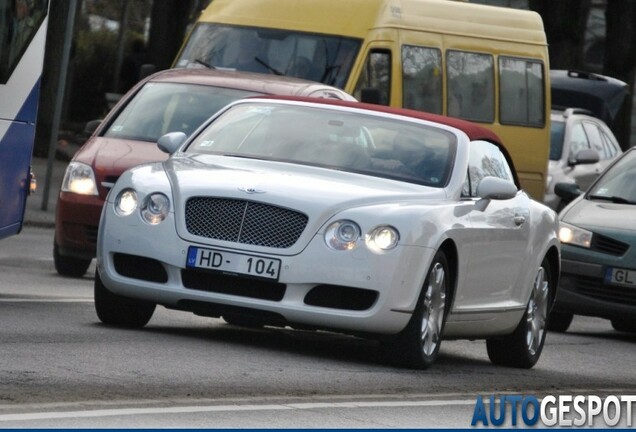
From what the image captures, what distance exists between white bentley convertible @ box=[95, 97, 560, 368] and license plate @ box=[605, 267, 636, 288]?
3.25m

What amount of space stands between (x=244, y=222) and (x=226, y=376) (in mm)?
1319

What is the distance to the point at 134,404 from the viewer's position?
8133mm

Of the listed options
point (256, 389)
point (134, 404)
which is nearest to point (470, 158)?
point (256, 389)

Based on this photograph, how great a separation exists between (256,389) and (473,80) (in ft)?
42.9

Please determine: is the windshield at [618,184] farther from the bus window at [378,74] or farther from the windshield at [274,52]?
the windshield at [274,52]

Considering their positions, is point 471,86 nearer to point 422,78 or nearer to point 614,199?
point 422,78

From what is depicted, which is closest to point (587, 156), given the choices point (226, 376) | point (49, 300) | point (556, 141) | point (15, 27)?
point (556, 141)

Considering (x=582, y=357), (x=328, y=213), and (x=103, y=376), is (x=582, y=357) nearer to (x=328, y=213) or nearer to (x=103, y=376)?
(x=328, y=213)

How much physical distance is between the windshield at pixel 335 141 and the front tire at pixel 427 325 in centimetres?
73

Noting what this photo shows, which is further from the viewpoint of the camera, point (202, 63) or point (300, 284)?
point (202, 63)

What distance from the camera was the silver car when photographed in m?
22.8

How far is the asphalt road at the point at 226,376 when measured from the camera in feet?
26.4

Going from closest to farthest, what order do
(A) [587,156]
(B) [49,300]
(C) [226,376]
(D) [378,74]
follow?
(C) [226,376] → (B) [49,300] → (D) [378,74] → (A) [587,156]

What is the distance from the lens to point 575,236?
612 inches
